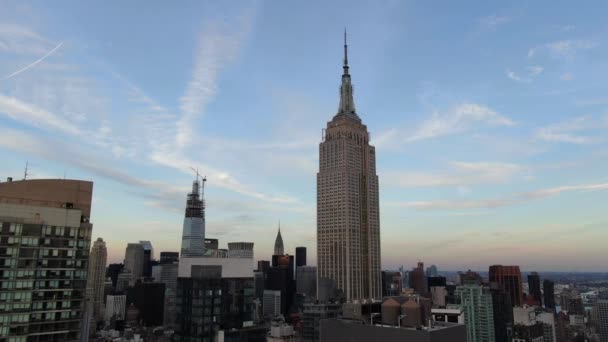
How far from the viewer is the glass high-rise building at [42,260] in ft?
276

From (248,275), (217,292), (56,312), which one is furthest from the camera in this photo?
(248,275)

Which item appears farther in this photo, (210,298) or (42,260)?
(210,298)

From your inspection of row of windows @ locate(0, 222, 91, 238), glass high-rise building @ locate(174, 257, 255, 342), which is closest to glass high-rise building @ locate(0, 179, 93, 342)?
row of windows @ locate(0, 222, 91, 238)

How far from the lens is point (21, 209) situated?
8956 centimetres

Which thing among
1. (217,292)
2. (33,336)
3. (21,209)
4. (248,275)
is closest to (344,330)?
(33,336)

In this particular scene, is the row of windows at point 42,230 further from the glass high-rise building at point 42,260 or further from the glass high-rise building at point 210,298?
the glass high-rise building at point 210,298

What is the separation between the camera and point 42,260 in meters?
90.1

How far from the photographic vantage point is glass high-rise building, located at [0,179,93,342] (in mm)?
84250

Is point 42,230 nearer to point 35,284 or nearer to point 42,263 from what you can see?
point 42,263

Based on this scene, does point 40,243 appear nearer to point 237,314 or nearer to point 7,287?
point 7,287

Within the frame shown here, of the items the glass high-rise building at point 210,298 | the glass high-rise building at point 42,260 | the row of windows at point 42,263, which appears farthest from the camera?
the glass high-rise building at point 210,298

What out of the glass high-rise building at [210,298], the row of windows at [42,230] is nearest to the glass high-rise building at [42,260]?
the row of windows at [42,230]

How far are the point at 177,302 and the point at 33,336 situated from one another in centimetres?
5431

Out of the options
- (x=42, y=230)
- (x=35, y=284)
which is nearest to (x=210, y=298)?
(x=35, y=284)
